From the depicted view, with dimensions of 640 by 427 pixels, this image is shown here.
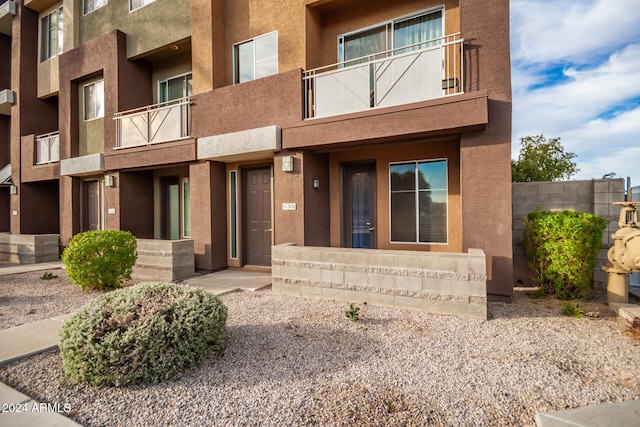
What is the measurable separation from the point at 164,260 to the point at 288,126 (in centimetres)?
439

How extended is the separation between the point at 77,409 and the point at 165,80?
10131 millimetres

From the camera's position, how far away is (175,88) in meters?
10.1

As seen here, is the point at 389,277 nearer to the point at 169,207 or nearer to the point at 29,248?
the point at 169,207

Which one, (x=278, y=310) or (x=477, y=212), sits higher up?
(x=477, y=212)

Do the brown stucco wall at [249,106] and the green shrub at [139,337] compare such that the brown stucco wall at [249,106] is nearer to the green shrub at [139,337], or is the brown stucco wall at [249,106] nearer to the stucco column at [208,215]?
the stucco column at [208,215]

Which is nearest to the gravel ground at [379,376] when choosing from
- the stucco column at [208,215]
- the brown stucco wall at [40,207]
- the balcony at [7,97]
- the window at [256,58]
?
the stucco column at [208,215]

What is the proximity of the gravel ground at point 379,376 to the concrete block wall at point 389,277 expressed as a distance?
351mm

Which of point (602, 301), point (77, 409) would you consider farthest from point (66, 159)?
point (602, 301)

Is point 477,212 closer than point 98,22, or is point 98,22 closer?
point 477,212

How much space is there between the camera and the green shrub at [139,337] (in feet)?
9.62

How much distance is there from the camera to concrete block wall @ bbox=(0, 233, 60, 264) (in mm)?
10422

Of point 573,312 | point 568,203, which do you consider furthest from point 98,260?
point 568,203

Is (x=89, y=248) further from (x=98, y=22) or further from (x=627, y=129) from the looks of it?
(x=627, y=129)

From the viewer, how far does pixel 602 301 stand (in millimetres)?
5527
